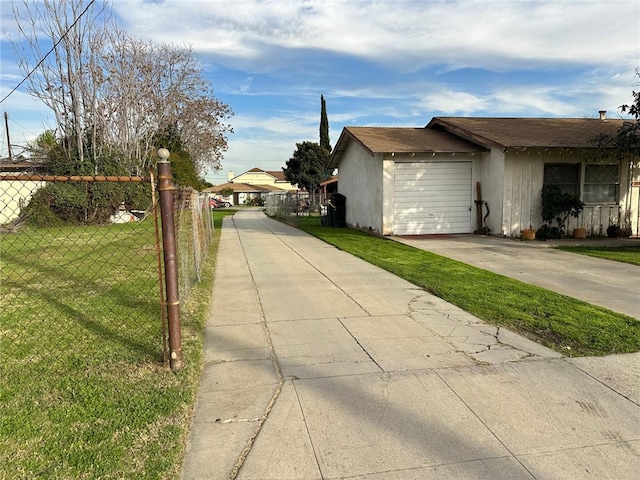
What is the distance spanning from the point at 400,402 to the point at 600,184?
15098mm

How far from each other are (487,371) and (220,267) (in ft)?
22.2

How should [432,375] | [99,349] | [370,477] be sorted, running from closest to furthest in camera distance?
[370,477] → [432,375] → [99,349]

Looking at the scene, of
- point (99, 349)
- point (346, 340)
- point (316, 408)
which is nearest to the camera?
point (316, 408)

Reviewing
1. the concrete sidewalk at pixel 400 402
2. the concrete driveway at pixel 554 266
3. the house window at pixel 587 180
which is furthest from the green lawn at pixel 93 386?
the house window at pixel 587 180

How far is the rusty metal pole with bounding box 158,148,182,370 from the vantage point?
346 cm

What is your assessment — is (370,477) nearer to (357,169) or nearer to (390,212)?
(390,212)

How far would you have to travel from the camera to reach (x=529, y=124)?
56.1ft

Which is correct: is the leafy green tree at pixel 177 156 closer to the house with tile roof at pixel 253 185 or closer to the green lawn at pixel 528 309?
the green lawn at pixel 528 309

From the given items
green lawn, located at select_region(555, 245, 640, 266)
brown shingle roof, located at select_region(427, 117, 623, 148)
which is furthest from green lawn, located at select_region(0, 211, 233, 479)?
brown shingle roof, located at select_region(427, 117, 623, 148)

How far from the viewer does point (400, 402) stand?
131 inches

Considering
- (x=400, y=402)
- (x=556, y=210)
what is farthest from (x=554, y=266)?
(x=400, y=402)

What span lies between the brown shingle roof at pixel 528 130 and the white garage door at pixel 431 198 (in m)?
1.48

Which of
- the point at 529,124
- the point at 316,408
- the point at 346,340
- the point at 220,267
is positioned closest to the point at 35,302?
the point at 220,267

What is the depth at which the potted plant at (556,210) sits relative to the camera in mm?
14109
